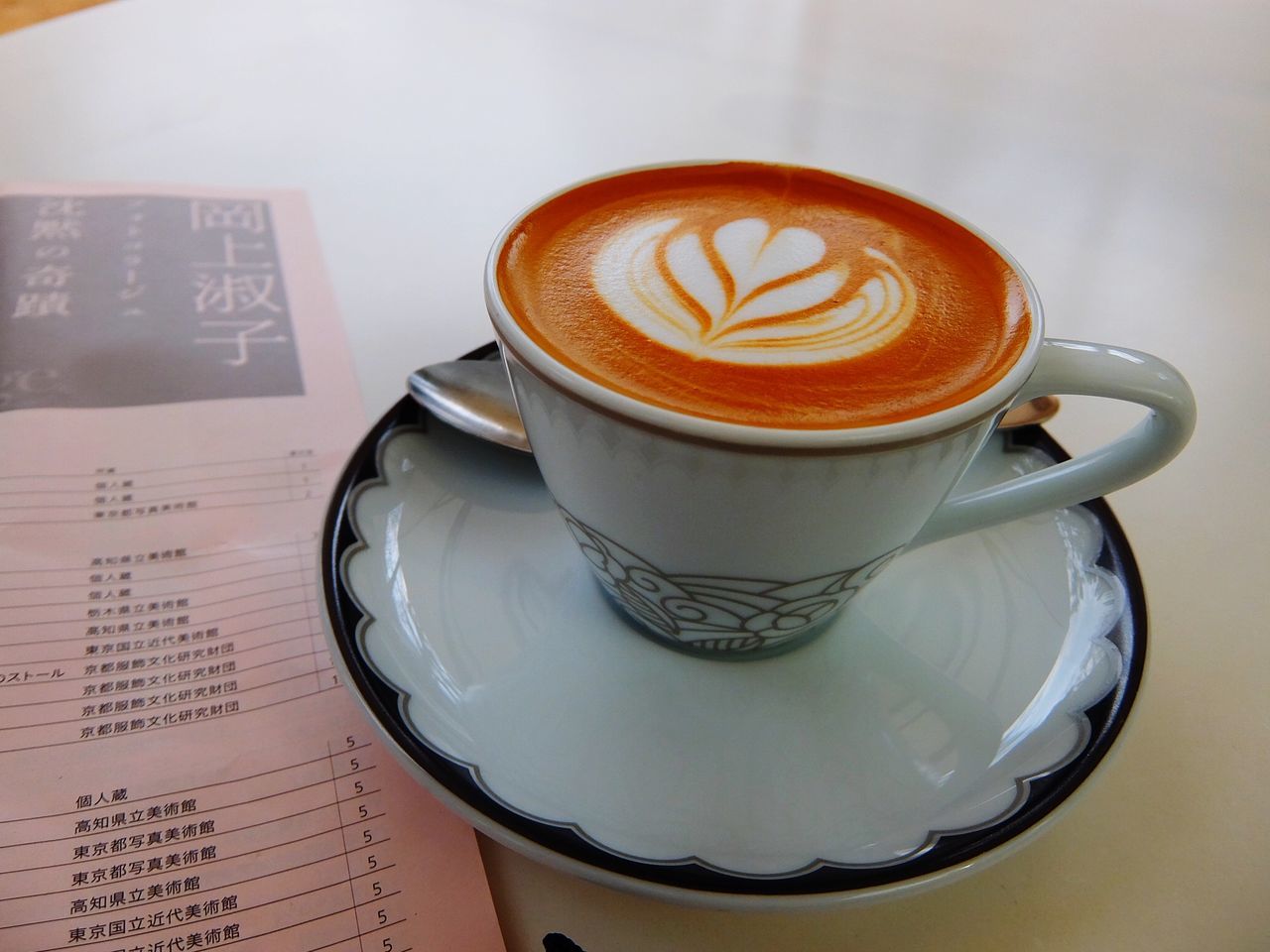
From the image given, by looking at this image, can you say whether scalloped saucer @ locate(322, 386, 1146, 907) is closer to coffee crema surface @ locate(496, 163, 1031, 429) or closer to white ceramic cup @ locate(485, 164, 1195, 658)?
white ceramic cup @ locate(485, 164, 1195, 658)

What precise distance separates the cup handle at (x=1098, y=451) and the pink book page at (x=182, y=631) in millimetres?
324

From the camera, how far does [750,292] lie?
53 cm

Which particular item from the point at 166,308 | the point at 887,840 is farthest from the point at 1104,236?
the point at 166,308

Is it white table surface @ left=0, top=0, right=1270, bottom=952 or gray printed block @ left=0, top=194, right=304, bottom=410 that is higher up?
white table surface @ left=0, top=0, right=1270, bottom=952

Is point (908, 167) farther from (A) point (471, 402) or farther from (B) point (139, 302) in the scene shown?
(B) point (139, 302)

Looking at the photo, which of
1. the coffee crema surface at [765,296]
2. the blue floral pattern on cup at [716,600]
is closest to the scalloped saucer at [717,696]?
the blue floral pattern on cup at [716,600]

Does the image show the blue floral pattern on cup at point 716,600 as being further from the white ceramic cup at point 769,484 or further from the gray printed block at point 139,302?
the gray printed block at point 139,302

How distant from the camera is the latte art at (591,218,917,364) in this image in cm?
49

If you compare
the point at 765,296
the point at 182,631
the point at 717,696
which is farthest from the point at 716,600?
the point at 182,631

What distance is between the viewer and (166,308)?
795 mm

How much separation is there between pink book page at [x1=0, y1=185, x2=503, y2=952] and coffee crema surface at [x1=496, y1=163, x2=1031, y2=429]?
222mm

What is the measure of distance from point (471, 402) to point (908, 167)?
703 mm

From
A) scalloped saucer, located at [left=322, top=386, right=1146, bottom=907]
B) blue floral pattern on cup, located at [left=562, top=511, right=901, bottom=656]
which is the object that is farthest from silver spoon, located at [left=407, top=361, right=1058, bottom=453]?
blue floral pattern on cup, located at [left=562, top=511, right=901, bottom=656]

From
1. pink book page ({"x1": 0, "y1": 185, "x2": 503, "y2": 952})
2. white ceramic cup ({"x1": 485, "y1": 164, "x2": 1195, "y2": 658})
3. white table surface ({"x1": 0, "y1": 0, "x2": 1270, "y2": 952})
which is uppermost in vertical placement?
white ceramic cup ({"x1": 485, "y1": 164, "x2": 1195, "y2": 658})
